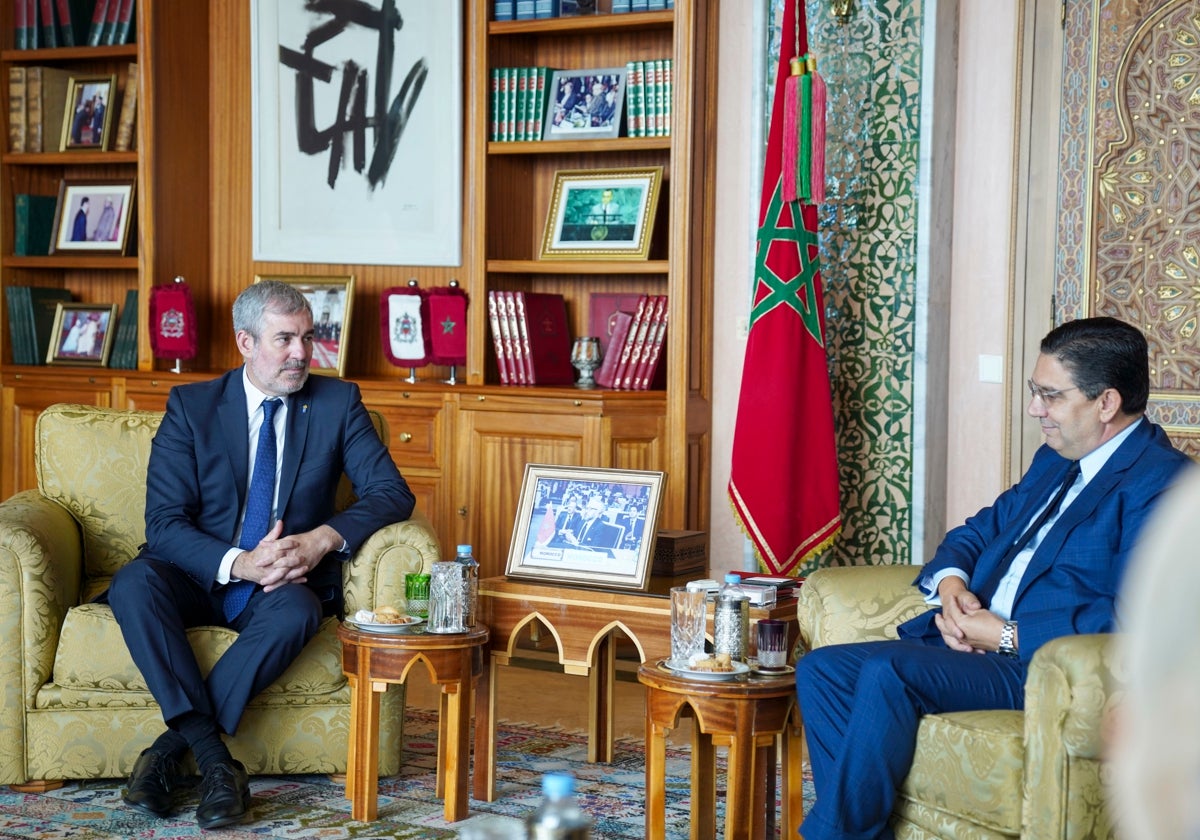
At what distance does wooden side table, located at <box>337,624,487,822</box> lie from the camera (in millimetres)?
3168

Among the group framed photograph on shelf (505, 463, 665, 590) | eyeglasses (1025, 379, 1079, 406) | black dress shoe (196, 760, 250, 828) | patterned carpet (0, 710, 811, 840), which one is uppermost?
eyeglasses (1025, 379, 1079, 406)

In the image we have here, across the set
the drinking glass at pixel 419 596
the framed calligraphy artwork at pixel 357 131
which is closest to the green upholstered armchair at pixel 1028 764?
the drinking glass at pixel 419 596

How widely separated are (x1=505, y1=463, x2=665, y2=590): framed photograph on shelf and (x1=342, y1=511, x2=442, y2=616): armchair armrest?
22 cm

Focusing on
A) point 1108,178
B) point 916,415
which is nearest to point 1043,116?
point 1108,178

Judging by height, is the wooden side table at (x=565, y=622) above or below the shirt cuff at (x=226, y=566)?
below

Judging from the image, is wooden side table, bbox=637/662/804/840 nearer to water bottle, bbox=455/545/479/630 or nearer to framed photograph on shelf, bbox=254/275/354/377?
water bottle, bbox=455/545/479/630

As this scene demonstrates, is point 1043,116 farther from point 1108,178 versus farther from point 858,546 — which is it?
point 858,546

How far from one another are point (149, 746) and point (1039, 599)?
6.59 feet

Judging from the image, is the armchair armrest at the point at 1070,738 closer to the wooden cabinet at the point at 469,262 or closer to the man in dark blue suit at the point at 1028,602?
the man in dark blue suit at the point at 1028,602

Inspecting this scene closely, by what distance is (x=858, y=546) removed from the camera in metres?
4.72

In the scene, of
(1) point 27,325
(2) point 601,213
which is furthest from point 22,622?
(1) point 27,325

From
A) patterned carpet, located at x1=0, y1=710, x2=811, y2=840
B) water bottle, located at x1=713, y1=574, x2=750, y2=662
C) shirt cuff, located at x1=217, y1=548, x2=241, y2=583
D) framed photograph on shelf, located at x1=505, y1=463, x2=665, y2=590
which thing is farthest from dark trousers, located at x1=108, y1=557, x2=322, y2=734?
water bottle, located at x1=713, y1=574, x2=750, y2=662

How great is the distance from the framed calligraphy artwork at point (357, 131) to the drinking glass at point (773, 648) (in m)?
2.79

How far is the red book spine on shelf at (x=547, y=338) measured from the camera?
514cm
